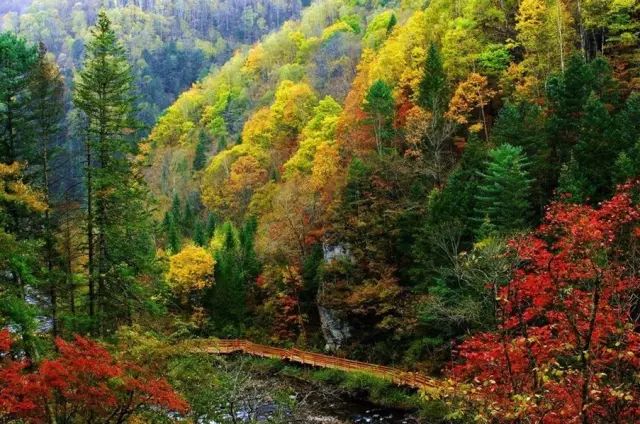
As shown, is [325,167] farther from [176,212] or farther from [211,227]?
[176,212]

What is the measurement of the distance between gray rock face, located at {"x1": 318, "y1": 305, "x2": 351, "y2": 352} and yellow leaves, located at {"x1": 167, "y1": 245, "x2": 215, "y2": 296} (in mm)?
Answer: 9673

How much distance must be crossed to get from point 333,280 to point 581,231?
26.4 metres

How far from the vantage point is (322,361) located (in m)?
34.4

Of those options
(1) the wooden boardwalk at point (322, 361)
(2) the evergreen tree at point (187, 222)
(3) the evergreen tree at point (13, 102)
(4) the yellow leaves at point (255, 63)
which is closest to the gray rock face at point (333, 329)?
(1) the wooden boardwalk at point (322, 361)

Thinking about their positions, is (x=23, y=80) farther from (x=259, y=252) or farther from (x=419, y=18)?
(x=419, y=18)

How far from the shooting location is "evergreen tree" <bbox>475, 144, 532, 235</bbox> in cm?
2631

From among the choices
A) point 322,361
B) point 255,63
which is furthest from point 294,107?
point 255,63

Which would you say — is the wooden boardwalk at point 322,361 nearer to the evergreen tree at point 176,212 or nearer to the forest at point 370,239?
the forest at point 370,239

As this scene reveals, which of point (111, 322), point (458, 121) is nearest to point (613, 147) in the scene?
point (458, 121)

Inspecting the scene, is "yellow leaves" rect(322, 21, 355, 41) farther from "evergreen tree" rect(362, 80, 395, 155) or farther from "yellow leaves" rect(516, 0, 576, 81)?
"yellow leaves" rect(516, 0, 576, 81)

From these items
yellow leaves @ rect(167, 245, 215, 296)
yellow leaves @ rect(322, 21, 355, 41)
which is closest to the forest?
yellow leaves @ rect(167, 245, 215, 296)

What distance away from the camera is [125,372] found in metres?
13.1

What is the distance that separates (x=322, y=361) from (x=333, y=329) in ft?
8.05

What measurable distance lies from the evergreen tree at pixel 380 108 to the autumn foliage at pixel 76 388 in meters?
27.3
